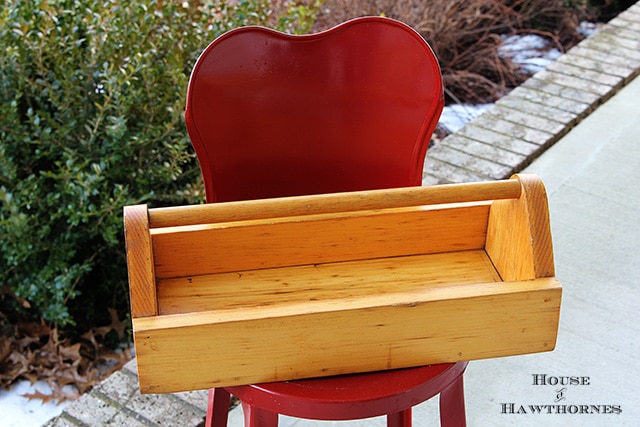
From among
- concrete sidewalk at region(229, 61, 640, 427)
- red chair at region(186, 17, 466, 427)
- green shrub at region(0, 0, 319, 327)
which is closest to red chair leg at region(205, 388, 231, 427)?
red chair at region(186, 17, 466, 427)

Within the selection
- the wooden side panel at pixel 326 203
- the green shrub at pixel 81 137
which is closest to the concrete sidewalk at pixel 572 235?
the green shrub at pixel 81 137

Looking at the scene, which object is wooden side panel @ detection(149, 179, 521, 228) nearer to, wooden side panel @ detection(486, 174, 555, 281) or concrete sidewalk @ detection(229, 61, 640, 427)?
wooden side panel @ detection(486, 174, 555, 281)

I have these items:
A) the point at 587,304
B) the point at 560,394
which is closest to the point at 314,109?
the point at 560,394

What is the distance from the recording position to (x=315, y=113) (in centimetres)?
152

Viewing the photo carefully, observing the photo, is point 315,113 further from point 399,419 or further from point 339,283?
point 399,419

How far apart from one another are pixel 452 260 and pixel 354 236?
0.56 ft

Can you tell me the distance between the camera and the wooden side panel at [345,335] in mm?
1085

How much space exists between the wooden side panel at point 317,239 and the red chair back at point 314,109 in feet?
0.56

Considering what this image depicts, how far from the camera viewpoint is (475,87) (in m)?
3.68

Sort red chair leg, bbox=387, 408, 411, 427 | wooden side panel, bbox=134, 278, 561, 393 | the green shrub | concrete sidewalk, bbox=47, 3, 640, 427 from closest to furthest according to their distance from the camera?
1. wooden side panel, bbox=134, 278, 561, 393
2. red chair leg, bbox=387, 408, 411, 427
3. concrete sidewalk, bbox=47, 3, 640, 427
4. the green shrub

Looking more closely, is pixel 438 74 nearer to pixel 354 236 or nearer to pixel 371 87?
pixel 371 87

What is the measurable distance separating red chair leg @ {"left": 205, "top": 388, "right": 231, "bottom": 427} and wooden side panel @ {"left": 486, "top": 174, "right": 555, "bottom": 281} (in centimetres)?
56

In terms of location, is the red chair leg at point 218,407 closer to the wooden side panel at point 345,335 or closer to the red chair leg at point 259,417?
the red chair leg at point 259,417

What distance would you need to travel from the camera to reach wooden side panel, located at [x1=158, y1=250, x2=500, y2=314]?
126 cm
